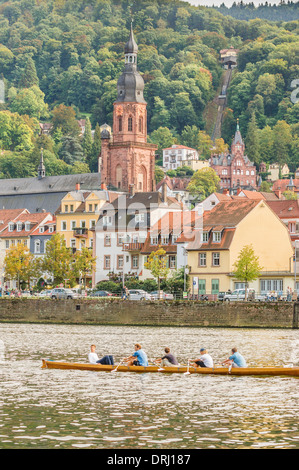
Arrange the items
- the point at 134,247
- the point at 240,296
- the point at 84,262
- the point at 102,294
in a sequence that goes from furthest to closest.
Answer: the point at 84,262 → the point at 134,247 → the point at 102,294 → the point at 240,296

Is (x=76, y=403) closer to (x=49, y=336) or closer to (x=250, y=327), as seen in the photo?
(x=49, y=336)

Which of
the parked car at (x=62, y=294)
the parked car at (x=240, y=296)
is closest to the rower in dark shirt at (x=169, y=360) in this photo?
the parked car at (x=240, y=296)

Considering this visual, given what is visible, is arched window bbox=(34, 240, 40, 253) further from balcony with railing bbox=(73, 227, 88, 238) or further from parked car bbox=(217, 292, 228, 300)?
parked car bbox=(217, 292, 228, 300)

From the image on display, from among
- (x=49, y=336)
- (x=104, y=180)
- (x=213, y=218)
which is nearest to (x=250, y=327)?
(x=49, y=336)

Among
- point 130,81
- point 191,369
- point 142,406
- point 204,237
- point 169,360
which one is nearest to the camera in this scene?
point 142,406

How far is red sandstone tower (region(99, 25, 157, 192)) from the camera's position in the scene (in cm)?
16975

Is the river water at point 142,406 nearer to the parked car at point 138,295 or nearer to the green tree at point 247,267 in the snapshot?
the green tree at point 247,267

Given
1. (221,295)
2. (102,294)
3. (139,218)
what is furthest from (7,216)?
(221,295)

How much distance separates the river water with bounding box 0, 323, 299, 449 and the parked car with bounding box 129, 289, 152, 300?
29103 millimetres

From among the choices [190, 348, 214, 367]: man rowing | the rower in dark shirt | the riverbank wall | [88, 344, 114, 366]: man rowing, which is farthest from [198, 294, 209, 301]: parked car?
[190, 348, 214, 367]: man rowing

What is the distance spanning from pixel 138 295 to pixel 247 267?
1006 cm

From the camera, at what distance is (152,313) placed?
86.4 metres

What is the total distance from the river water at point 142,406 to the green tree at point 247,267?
27978mm

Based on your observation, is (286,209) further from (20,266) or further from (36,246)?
(36,246)
